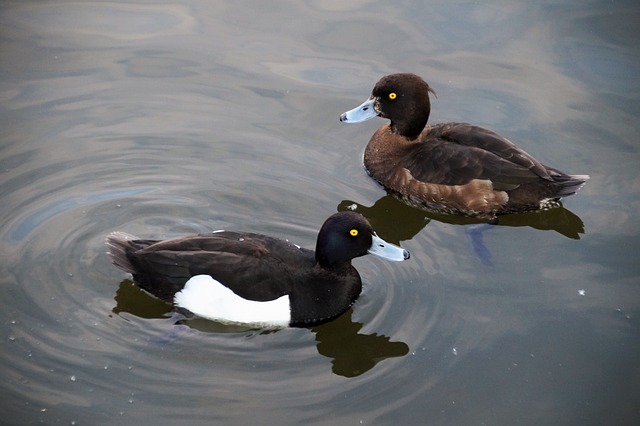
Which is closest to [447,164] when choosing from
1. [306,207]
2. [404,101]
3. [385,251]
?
[404,101]

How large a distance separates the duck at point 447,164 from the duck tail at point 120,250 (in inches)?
111

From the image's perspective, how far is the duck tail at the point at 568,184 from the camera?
7.97 m

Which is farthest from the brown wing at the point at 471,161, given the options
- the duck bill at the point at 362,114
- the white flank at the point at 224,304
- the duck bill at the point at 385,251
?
the white flank at the point at 224,304

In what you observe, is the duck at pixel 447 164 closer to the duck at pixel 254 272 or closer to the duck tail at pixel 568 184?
the duck tail at pixel 568 184

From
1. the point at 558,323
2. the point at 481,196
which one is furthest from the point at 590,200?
the point at 558,323

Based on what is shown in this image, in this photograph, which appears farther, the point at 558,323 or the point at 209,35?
Result: the point at 209,35

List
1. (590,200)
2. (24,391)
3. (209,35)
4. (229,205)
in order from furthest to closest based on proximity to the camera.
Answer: (209,35) → (590,200) → (229,205) → (24,391)

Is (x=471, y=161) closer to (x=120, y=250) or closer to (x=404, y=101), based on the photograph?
(x=404, y=101)

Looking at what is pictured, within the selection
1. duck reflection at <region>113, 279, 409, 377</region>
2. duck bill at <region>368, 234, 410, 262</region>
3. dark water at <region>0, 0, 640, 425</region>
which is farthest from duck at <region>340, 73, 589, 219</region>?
duck reflection at <region>113, 279, 409, 377</region>

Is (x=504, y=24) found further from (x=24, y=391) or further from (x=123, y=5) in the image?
(x=24, y=391)

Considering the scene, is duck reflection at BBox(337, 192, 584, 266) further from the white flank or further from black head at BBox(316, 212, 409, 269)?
the white flank

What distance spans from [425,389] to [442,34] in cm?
562

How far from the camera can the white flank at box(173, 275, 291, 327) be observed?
6.36 metres

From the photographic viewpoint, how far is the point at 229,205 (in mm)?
7766
